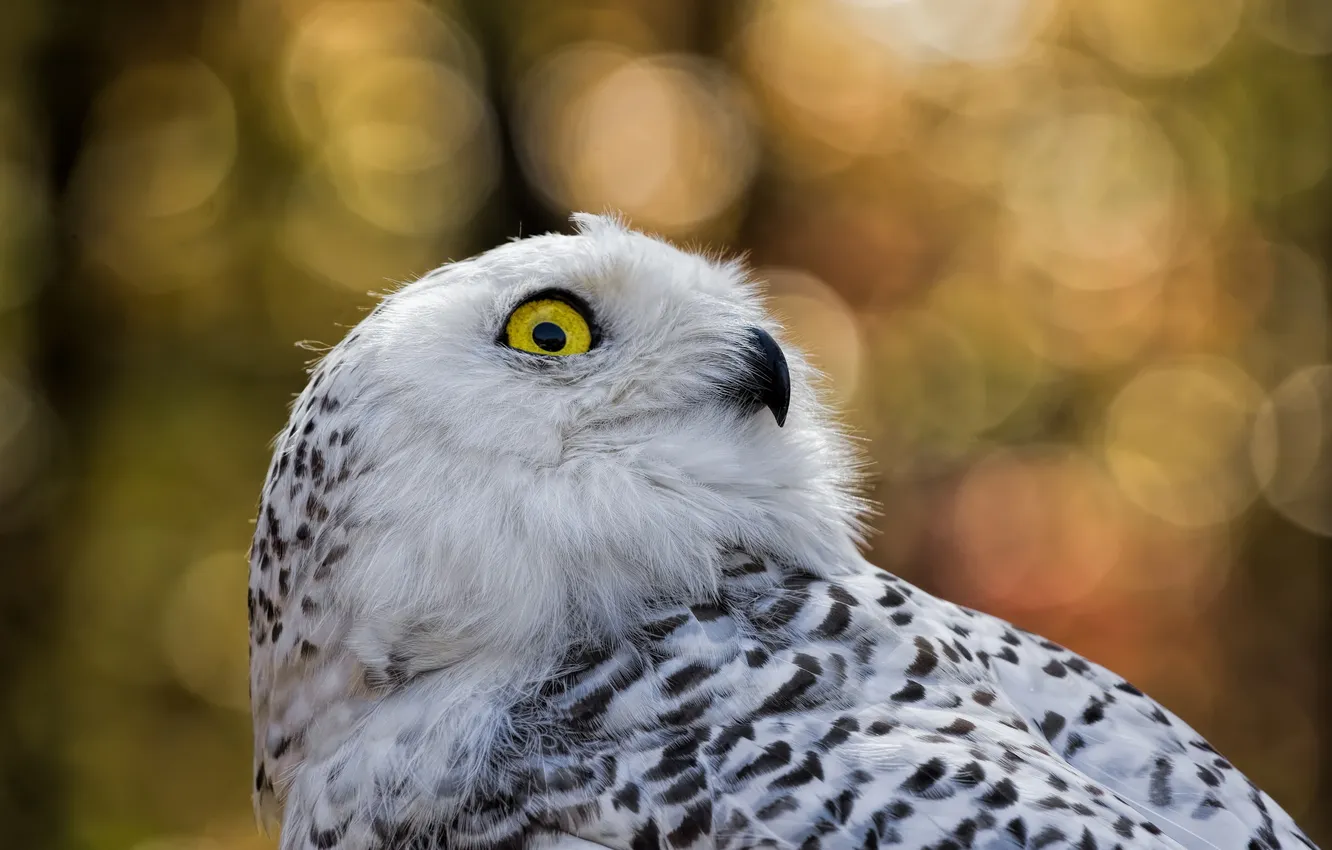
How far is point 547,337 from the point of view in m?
1.76

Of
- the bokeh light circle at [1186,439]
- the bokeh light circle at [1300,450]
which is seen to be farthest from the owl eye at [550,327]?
the bokeh light circle at [1300,450]

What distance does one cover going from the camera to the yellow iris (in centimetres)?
176

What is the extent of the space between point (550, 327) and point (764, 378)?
367 millimetres

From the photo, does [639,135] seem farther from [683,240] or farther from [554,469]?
[554,469]

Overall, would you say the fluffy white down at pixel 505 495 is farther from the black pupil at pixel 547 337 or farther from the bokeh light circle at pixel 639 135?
the bokeh light circle at pixel 639 135

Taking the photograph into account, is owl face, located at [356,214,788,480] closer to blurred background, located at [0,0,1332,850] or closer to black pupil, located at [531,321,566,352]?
black pupil, located at [531,321,566,352]

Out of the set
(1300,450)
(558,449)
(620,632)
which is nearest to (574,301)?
(558,449)

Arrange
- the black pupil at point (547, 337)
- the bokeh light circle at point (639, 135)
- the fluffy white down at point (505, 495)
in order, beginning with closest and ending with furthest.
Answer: the fluffy white down at point (505, 495), the black pupil at point (547, 337), the bokeh light circle at point (639, 135)

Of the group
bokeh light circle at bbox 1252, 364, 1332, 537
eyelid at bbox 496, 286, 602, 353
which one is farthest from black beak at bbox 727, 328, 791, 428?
bokeh light circle at bbox 1252, 364, 1332, 537

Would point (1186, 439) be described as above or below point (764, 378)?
below

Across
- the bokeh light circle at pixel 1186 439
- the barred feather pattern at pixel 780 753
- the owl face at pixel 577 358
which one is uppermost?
the owl face at pixel 577 358

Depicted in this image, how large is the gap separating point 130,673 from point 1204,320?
7.12m

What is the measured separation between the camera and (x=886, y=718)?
1.47m

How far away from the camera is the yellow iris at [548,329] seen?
176cm
